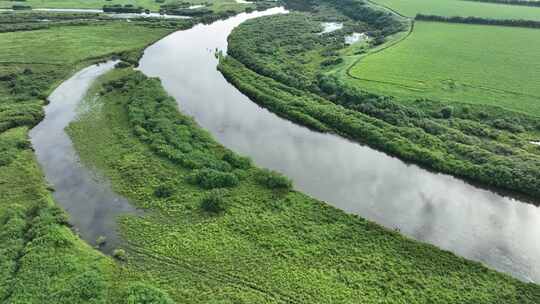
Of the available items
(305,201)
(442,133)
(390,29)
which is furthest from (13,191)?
(390,29)

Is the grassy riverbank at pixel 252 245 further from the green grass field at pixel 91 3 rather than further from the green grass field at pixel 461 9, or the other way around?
the green grass field at pixel 91 3

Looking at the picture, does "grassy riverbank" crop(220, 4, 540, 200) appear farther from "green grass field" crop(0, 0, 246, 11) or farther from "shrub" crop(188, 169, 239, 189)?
"green grass field" crop(0, 0, 246, 11)

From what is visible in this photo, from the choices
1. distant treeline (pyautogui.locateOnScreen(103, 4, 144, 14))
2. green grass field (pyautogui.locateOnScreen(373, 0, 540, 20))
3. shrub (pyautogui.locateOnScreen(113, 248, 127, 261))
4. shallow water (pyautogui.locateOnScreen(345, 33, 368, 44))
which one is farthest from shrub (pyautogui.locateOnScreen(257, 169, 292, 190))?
distant treeline (pyautogui.locateOnScreen(103, 4, 144, 14))

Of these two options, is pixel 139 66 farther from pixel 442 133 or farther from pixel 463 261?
pixel 463 261

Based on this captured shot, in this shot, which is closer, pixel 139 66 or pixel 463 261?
pixel 463 261

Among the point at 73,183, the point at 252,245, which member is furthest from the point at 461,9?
the point at 73,183

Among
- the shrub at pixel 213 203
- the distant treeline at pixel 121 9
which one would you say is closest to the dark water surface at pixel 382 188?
the shrub at pixel 213 203

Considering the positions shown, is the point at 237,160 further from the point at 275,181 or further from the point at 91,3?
the point at 91,3
